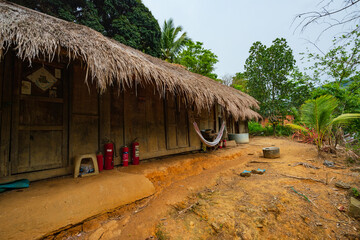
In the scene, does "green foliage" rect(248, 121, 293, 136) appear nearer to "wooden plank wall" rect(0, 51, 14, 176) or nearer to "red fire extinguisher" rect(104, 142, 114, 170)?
"red fire extinguisher" rect(104, 142, 114, 170)

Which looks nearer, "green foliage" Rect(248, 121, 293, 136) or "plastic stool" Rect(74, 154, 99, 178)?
"plastic stool" Rect(74, 154, 99, 178)

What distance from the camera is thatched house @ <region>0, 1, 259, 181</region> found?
1.75m

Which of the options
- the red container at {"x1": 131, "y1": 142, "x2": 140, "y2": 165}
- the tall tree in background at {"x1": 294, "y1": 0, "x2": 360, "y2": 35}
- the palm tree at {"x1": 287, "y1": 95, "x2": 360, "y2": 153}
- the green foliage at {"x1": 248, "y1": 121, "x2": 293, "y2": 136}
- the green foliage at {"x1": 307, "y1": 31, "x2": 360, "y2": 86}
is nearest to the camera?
the tall tree in background at {"x1": 294, "y1": 0, "x2": 360, "y2": 35}

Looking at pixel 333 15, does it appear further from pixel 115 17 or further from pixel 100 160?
pixel 115 17

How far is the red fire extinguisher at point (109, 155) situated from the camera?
2.59m

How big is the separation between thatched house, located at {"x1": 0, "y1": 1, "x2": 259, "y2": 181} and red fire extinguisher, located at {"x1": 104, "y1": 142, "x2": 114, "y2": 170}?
0.19 meters

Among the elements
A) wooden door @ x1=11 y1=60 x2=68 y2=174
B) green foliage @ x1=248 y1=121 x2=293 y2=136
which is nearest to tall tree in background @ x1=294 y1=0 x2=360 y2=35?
wooden door @ x1=11 y1=60 x2=68 y2=174

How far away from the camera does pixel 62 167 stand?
225 cm

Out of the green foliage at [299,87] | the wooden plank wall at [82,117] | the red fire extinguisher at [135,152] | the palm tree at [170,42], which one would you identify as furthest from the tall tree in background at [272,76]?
the wooden plank wall at [82,117]

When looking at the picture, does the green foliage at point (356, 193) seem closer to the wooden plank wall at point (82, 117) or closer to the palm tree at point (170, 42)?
the wooden plank wall at point (82, 117)

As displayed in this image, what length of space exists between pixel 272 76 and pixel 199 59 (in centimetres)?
494

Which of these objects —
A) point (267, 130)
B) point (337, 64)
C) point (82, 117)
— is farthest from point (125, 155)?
point (337, 64)

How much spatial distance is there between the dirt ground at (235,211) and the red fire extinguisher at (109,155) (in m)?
0.73

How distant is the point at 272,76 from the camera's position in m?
8.62
